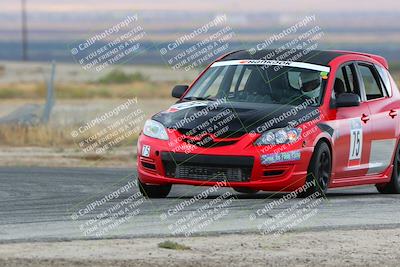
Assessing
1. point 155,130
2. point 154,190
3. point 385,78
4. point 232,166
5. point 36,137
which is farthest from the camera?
point 36,137

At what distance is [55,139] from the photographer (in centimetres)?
2509

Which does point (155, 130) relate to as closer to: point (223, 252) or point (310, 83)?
point (310, 83)

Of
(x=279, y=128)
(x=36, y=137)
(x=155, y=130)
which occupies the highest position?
(x=279, y=128)

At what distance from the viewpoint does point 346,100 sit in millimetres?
14328

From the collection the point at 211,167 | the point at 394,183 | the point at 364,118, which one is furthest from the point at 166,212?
the point at 394,183

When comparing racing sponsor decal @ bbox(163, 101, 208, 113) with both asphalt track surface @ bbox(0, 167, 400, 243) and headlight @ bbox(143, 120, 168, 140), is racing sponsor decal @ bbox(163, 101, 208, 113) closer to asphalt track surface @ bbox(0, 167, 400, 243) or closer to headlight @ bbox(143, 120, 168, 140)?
headlight @ bbox(143, 120, 168, 140)

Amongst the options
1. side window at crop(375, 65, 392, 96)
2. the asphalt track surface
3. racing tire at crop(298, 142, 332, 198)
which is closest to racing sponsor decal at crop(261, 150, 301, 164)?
racing tire at crop(298, 142, 332, 198)

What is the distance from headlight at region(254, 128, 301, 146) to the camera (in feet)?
43.7

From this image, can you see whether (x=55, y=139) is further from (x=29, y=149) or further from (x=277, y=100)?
(x=277, y=100)

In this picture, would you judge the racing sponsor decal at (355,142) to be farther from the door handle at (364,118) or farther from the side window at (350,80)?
the side window at (350,80)

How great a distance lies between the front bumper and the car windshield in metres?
1.04

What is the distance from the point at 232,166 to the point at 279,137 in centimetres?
58

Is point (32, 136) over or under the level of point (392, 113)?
under

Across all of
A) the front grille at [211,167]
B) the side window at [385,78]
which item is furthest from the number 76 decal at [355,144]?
the front grille at [211,167]
